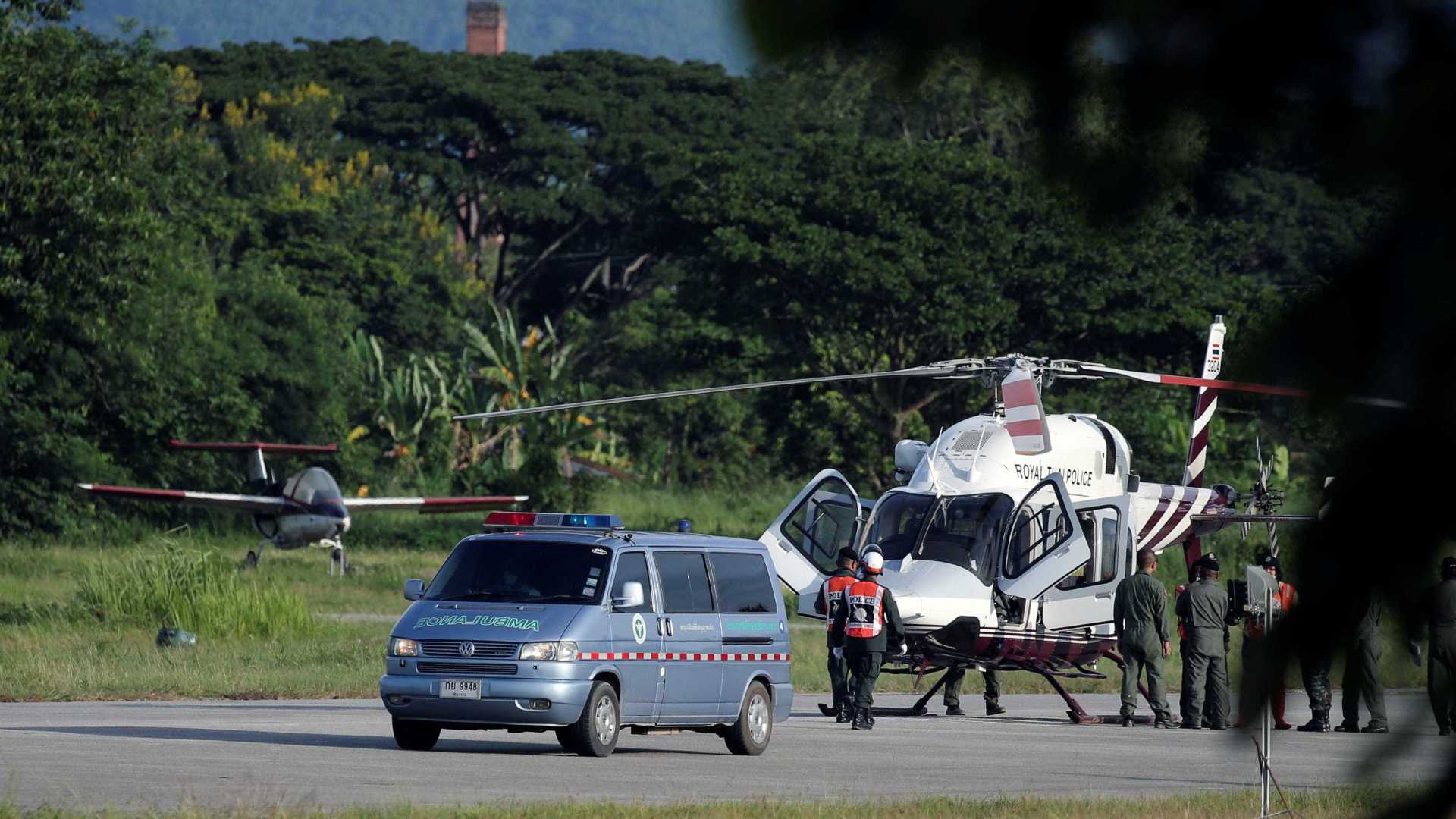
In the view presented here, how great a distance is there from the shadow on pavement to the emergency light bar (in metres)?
1.87

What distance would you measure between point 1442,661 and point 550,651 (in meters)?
12.6

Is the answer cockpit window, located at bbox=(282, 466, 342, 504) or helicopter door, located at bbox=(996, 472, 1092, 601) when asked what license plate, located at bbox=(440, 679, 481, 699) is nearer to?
helicopter door, located at bbox=(996, 472, 1092, 601)

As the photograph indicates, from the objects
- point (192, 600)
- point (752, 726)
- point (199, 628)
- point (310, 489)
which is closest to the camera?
point (752, 726)

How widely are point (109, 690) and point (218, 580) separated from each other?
803 centimetres

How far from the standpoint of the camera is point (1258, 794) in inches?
530

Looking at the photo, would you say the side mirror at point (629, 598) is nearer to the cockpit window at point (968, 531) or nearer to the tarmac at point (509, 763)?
the tarmac at point (509, 763)

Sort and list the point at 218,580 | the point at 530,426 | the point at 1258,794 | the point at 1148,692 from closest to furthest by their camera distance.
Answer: the point at 1258,794
the point at 1148,692
the point at 218,580
the point at 530,426

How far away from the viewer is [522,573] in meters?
16.2

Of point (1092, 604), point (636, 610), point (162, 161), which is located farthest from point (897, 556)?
point (162, 161)

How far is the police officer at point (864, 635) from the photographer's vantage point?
1938 cm

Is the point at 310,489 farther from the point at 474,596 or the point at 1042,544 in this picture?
the point at 474,596

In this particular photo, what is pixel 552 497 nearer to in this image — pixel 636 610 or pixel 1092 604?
pixel 1092 604

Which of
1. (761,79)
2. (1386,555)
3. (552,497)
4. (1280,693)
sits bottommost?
(552,497)

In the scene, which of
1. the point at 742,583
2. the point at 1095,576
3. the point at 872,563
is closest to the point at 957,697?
the point at 1095,576
